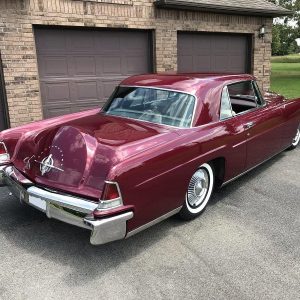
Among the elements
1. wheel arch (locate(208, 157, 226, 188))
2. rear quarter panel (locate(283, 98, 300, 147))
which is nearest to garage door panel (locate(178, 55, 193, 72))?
rear quarter panel (locate(283, 98, 300, 147))

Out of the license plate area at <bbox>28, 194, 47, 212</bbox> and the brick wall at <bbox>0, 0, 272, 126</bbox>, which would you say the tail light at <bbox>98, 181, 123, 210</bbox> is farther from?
the brick wall at <bbox>0, 0, 272, 126</bbox>

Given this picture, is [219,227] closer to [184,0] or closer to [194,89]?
[194,89]

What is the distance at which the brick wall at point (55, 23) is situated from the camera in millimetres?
7270

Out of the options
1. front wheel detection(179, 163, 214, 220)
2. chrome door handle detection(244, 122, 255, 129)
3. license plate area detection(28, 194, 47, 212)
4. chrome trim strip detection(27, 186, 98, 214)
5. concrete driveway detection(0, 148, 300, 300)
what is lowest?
concrete driveway detection(0, 148, 300, 300)

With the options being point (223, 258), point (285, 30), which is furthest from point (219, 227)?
point (285, 30)

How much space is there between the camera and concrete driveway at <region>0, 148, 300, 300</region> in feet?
9.41

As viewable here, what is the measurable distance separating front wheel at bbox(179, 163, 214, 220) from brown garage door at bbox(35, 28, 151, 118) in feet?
16.1

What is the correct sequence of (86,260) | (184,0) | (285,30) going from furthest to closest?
(285,30) → (184,0) → (86,260)

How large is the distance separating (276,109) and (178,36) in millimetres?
4976

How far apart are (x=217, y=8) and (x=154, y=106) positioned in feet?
21.4

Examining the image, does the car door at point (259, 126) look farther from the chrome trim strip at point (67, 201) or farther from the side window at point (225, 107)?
the chrome trim strip at point (67, 201)

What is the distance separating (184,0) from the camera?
9.19 meters

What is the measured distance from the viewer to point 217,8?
966 cm

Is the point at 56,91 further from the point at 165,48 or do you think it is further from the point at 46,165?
the point at 46,165
